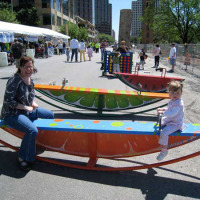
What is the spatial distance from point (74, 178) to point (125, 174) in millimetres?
742

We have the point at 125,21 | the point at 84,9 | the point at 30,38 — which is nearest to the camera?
the point at 30,38

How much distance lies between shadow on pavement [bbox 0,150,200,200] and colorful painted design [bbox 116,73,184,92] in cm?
534

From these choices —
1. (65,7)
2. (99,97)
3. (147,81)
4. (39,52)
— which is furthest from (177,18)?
(99,97)

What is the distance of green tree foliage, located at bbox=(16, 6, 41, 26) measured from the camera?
5316cm

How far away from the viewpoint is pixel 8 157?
361cm

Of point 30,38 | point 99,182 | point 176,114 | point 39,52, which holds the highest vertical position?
point 30,38

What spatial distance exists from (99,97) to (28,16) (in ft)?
180

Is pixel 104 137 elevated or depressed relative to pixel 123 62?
depressed

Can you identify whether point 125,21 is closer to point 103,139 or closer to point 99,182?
point 103,139

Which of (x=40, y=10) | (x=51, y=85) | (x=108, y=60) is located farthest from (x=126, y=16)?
(x=40, y=10)

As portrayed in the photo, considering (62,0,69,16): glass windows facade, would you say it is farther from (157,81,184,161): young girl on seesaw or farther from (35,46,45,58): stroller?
(157,81,184,161): young girl on seesaw

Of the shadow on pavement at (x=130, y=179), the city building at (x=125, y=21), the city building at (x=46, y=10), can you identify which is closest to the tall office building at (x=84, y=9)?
the city building at (x=46, y=10)

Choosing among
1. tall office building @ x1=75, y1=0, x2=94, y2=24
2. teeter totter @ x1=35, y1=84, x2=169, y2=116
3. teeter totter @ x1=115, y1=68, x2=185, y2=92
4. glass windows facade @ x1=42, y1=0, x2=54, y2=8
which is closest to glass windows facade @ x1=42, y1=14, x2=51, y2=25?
glass windows facade @ x1=42, y1=0, x2=54, y2=8

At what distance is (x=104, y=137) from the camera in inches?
131
